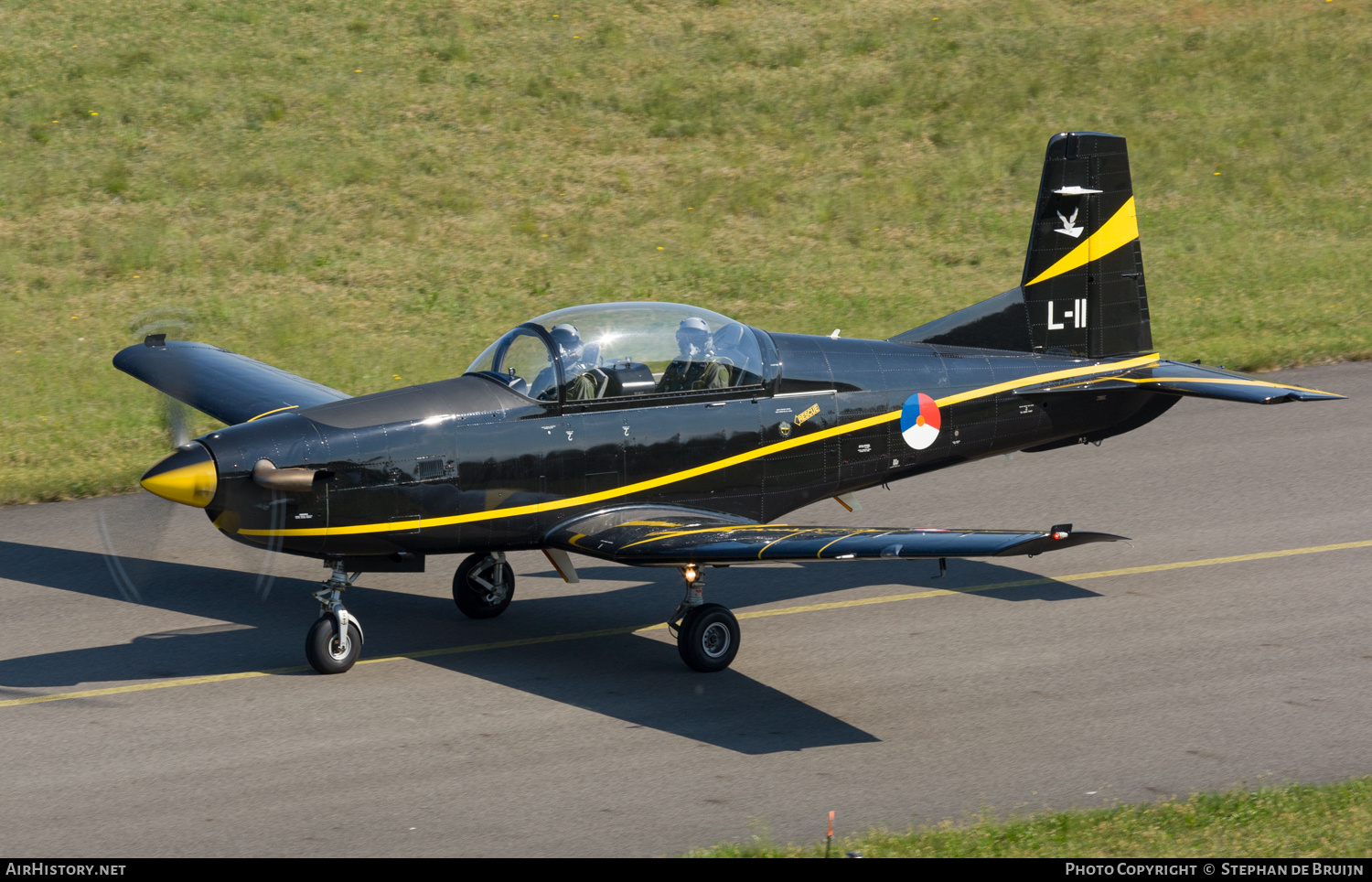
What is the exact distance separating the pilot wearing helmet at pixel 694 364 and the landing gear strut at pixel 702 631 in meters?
1.51

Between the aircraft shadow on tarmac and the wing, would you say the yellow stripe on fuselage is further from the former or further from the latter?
the aircraft shadow on tarmac

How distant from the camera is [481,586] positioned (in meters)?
11.5

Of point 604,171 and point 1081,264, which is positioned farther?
point 604,171

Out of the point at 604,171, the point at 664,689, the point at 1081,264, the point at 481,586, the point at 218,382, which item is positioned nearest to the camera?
the point at 664,689

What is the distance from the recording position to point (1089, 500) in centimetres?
1455

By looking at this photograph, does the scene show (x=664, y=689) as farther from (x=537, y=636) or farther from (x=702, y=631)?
(x=537, y=636)

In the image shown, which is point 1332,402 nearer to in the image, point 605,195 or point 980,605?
point 980,605

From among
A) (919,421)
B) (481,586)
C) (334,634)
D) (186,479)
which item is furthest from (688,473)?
(186,479)

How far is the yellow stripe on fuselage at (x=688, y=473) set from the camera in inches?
390

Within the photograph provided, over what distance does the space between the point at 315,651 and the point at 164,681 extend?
115 centimetres

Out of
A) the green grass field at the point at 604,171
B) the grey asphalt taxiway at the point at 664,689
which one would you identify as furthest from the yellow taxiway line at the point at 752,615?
the green grass field at the point at 604,171

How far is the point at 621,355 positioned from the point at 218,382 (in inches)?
186

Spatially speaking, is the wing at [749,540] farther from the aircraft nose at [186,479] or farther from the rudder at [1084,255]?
the rudder at [1084,255]

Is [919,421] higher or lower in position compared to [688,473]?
higher
